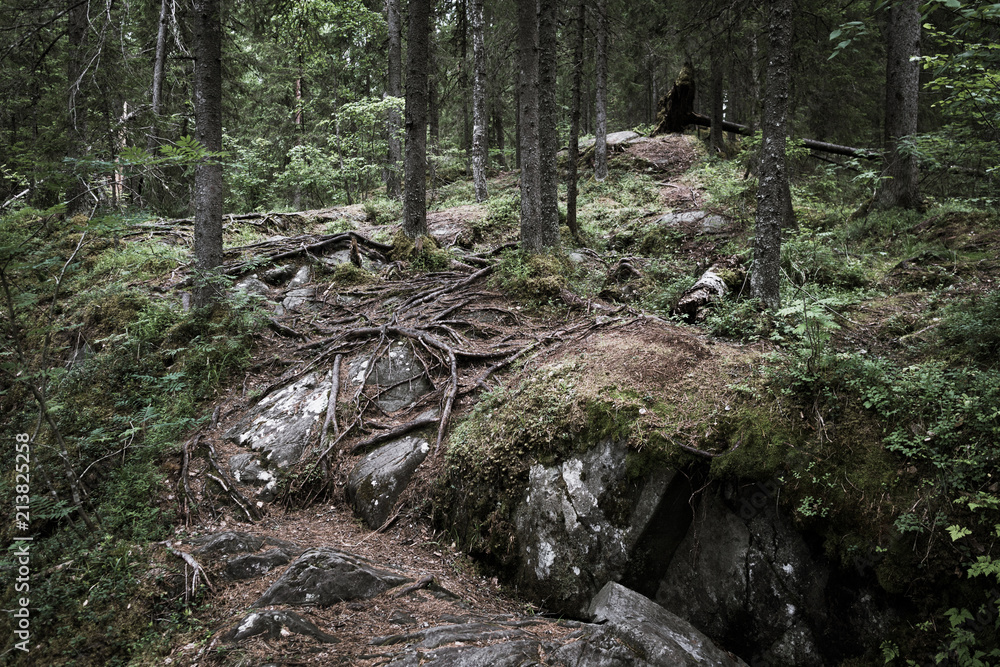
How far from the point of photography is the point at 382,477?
218 inches

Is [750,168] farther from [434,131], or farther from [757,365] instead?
[434,131]

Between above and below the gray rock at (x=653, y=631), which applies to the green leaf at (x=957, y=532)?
above

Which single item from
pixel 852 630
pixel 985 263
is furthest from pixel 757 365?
pixel 985 263

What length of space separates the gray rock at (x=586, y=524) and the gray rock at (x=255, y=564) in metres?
2.26

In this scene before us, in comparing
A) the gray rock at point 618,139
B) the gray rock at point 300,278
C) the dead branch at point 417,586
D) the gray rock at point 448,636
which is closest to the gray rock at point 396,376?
the dead branch at point 417,586

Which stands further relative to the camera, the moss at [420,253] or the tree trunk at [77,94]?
the moss at [420,253]

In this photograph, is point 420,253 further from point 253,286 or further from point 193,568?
point 193,568

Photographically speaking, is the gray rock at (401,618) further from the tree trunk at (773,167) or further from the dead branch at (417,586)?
the tree trunk at (773,167)

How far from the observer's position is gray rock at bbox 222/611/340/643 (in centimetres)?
332

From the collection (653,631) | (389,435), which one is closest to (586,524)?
(653,631)

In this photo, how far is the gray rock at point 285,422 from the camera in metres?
6.07

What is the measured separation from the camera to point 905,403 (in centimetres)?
373

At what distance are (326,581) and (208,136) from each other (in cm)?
720

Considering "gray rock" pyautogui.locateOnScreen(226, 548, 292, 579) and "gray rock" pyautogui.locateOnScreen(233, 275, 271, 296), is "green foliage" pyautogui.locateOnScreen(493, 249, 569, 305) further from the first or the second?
"gray rock" pyautogui.locateOnScreen(226, 548, 292, 579)
